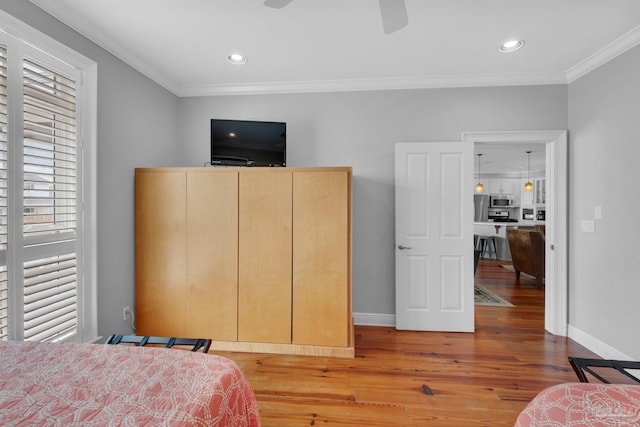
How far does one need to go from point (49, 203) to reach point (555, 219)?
4.36 meters

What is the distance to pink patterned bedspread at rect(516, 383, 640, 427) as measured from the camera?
86cm

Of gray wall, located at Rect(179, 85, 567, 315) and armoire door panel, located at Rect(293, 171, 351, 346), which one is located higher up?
gray wall, located at Rect(179, 85, 567, 315)

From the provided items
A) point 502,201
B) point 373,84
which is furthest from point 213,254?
point 502,201

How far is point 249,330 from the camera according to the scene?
2.66 metres

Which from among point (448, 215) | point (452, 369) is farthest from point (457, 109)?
point (452, 369)

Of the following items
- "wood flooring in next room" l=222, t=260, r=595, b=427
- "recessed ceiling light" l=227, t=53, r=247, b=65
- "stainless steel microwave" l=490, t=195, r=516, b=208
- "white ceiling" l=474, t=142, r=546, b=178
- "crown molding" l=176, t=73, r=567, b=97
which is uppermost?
"recessed ceiling light" l=227, t=53, r=247, b=65

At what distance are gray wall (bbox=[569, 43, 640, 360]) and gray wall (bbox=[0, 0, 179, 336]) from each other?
4.19 metres

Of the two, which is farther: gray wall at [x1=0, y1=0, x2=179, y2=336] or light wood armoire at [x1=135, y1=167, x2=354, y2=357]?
light wood armoire at [x1=135, y1=167, x2=354, y2=357]

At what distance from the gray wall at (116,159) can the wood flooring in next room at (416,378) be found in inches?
47.0

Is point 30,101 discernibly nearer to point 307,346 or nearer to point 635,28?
point 307,346

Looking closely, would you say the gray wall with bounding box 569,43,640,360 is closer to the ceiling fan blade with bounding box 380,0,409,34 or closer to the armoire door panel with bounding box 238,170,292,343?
the ceiling fan blade with bounding box 380,0,409,34

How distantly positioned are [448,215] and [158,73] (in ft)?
10.9

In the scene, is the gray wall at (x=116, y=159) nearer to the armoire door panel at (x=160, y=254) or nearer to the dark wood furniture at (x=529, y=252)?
the armoire door panel at (x=160, y=254)

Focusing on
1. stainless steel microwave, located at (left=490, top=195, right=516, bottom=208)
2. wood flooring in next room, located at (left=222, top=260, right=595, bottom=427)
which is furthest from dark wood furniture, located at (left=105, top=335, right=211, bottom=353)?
stainless steel microwave, located at (left=490, top=195, right=516, bottom=208)
